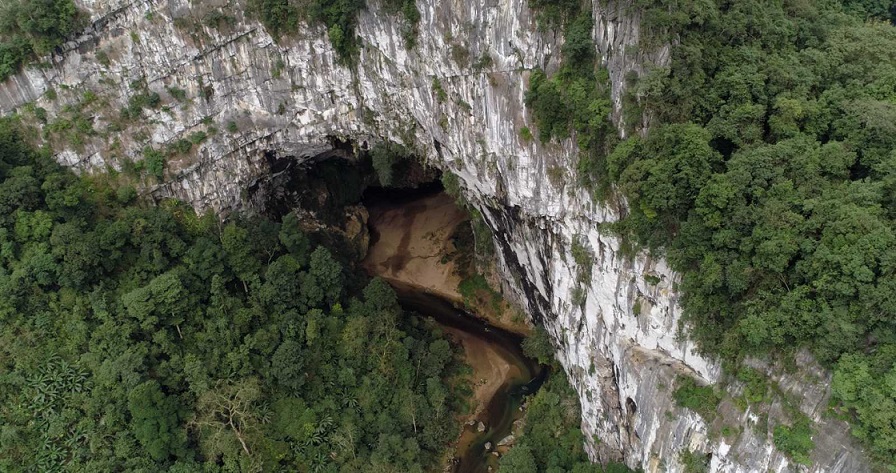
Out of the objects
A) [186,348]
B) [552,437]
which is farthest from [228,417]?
[552,437]

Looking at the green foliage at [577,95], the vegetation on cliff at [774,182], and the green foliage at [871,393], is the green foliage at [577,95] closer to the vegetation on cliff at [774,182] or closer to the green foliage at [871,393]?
the vegetation on cliff at [774,182]

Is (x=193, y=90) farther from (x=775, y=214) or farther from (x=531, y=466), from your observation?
(x=775, y=214)

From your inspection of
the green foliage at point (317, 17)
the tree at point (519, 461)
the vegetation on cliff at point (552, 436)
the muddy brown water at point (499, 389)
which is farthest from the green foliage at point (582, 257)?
the green foliage at point (317, 17)

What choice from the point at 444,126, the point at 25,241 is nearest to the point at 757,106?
the point at 444,126

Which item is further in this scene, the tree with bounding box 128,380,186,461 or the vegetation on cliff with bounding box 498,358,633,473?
the vegetation on cliff with bounding box 498,358,633,473

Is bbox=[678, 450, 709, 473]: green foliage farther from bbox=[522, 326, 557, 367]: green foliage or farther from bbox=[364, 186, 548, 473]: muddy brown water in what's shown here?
bbox=[364, 186, 548, 473]: muddy brown water

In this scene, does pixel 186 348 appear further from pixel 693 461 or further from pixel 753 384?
pixel 753 384

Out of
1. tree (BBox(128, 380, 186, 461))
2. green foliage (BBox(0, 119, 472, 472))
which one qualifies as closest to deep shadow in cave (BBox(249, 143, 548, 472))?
green foliage (BBox(0, 119, 472, 472))
